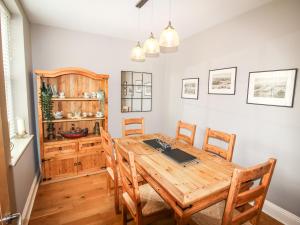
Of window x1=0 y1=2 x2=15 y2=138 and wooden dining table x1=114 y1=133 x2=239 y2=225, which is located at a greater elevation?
window x1=0 y1=2 x2=15 y2=138

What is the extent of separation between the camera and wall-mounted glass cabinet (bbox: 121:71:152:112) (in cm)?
362

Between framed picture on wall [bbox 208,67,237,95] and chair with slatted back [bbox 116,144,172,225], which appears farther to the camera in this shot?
framed picture on wall [bbox 208,67,237,95]

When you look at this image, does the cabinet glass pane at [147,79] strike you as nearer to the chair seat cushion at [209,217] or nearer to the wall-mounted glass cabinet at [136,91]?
the wall-mounted glass cabinet at [136,91]

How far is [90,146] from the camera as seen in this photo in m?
2.97

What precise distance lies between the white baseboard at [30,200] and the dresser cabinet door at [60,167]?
133 mm

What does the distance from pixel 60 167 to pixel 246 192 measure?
265 centimetres

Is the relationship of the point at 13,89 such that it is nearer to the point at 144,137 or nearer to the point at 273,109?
the point at 144,137

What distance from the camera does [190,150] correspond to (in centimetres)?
207

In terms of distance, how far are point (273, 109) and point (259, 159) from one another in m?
0.67

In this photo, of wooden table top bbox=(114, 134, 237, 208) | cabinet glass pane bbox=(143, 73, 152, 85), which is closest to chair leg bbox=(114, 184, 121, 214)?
wooden table top bbox=(114, 134, 237, 208)

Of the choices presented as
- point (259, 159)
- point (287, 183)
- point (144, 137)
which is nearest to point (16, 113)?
point (144, 137)

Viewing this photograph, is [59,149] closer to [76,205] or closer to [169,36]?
[76,205]

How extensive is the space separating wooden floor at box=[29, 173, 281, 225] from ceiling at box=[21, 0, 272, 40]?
2496 mm

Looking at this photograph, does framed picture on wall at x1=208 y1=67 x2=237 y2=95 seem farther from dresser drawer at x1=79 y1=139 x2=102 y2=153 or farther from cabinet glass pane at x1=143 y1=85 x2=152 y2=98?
dresser drawer at x1=79 y1=139 x2=102 y2=153
